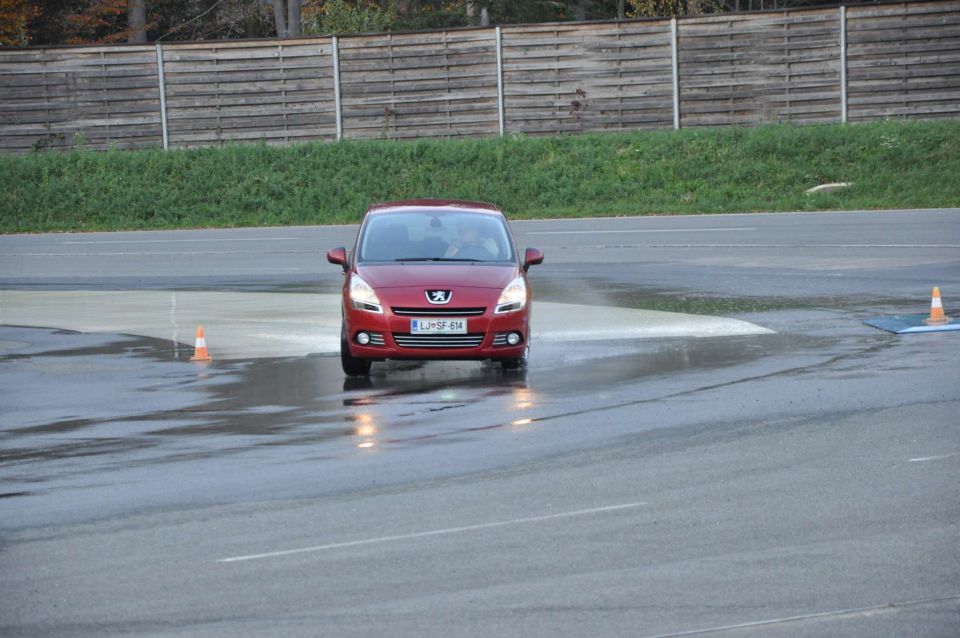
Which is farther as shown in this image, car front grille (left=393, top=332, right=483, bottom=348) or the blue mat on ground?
the blue mat on ground

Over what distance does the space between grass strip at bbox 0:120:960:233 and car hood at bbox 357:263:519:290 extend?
18255 mm

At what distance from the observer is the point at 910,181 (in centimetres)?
3231

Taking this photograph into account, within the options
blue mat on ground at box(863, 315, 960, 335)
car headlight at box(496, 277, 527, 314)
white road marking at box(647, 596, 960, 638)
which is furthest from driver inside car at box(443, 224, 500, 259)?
white road marking at box(647, 596, 960, 638)

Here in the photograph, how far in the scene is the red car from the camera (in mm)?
13656

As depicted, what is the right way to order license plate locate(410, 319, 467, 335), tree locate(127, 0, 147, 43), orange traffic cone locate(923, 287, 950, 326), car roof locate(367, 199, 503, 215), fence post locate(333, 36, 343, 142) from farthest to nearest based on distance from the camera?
tree locate(127, 0, 147, 43)
fence post locate(333, 36, 343, 142)
orange traffic cone locate(923, 287, 950, 326)
car roof locate(367, 199, 503, 215)
license plate locate(410, 319, 467, 335)

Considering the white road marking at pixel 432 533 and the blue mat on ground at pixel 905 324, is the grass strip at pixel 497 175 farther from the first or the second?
the white road marking at pixel 432 533

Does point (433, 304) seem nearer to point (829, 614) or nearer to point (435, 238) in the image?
point (435, 238)

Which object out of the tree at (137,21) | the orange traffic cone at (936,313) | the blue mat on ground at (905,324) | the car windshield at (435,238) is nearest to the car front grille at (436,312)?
the car windshield at (435,238)

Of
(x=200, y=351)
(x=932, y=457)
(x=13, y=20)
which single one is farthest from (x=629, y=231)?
(x=13, y=20)

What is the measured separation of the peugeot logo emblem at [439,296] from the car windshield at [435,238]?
37.4 inches

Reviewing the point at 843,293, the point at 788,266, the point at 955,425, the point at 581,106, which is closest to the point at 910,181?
the point at 581,106

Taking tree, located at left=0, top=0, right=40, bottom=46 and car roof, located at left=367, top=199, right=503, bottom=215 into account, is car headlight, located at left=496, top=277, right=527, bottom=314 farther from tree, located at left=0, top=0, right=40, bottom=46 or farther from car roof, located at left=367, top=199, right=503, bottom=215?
tree, located at left=0, top=0, right=40, bottom=46

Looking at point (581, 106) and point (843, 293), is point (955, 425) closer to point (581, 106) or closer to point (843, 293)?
point (843, 293)

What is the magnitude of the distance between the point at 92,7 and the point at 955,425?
44.7m
